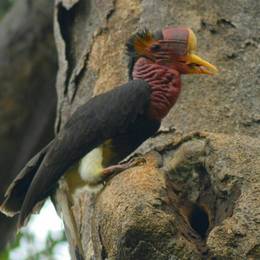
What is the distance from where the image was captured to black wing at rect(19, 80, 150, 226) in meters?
2.57

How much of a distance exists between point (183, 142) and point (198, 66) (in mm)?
308

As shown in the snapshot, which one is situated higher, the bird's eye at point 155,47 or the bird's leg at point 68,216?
the bird's eye at point 155,47

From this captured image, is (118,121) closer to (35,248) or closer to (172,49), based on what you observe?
(172,49)

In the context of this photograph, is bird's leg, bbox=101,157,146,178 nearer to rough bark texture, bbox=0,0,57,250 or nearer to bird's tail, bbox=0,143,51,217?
bird's tail, bbox=0,143,51,217

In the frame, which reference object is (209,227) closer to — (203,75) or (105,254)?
(105,254)

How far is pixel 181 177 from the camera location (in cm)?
243

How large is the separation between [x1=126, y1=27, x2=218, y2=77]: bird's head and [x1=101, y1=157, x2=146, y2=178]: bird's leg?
334mm

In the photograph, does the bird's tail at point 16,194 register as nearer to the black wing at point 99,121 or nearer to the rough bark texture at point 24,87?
the black wing at point 99,121

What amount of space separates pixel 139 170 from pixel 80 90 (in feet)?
2.23

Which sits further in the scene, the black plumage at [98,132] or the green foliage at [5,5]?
the green foliage at [5,5]

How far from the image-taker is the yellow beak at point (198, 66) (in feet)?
8.80

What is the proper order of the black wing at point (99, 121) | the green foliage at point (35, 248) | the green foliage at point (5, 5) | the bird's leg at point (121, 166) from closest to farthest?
the bird's leg at point (121, 166), the black wing at point (99, 121), the green foliage at point (35, 248), the green foliage at point (5, 5)

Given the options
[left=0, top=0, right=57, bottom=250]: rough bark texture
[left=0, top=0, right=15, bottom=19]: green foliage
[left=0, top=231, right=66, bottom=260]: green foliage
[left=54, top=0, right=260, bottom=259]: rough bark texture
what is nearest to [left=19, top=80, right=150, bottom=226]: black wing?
[left=54, top=0, right=260, bottom=259]: rough bark texture

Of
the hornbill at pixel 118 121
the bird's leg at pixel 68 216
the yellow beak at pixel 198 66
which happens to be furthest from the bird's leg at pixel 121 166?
the yellow beak at pixel 198 66
